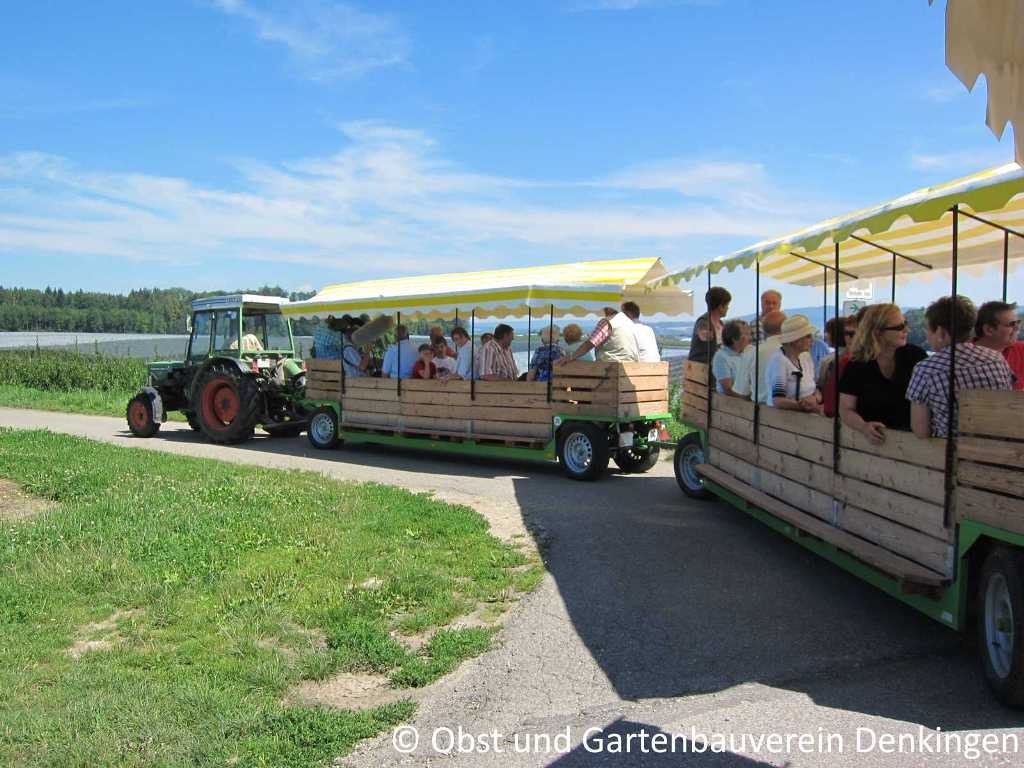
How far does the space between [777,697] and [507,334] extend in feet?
26.8

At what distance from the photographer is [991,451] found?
4129 mm

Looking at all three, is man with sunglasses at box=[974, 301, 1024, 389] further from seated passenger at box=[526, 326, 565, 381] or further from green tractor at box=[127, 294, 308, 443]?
green tractor at box=[127, 294, 308, 443]

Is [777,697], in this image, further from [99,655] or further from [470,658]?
[99,655]

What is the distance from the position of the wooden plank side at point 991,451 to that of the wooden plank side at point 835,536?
0.69 metres

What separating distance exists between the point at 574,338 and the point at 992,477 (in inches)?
278

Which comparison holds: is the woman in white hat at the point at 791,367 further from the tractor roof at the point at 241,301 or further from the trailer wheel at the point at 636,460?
the tractor roof at the point at 241,301

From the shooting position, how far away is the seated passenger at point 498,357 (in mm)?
11820

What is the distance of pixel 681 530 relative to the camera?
7.62 m

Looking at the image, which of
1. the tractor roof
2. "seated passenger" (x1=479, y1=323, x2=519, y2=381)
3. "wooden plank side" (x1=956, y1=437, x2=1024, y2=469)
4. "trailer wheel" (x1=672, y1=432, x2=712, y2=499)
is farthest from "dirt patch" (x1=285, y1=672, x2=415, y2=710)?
the tractor roof

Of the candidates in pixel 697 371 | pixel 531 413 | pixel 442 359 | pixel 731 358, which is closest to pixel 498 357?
pixel 531 413

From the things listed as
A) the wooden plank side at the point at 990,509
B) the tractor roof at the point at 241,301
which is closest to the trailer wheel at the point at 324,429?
the tractor roof at the point at 241,301

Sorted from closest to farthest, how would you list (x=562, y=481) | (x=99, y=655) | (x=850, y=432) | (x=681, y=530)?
(x=99, y=655) < (x=850, y=432) < (x=681, y=530) < (x=562, y=481)

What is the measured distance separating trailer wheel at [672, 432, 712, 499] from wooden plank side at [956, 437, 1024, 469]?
181 inches

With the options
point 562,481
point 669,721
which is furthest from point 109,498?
point 669,721
